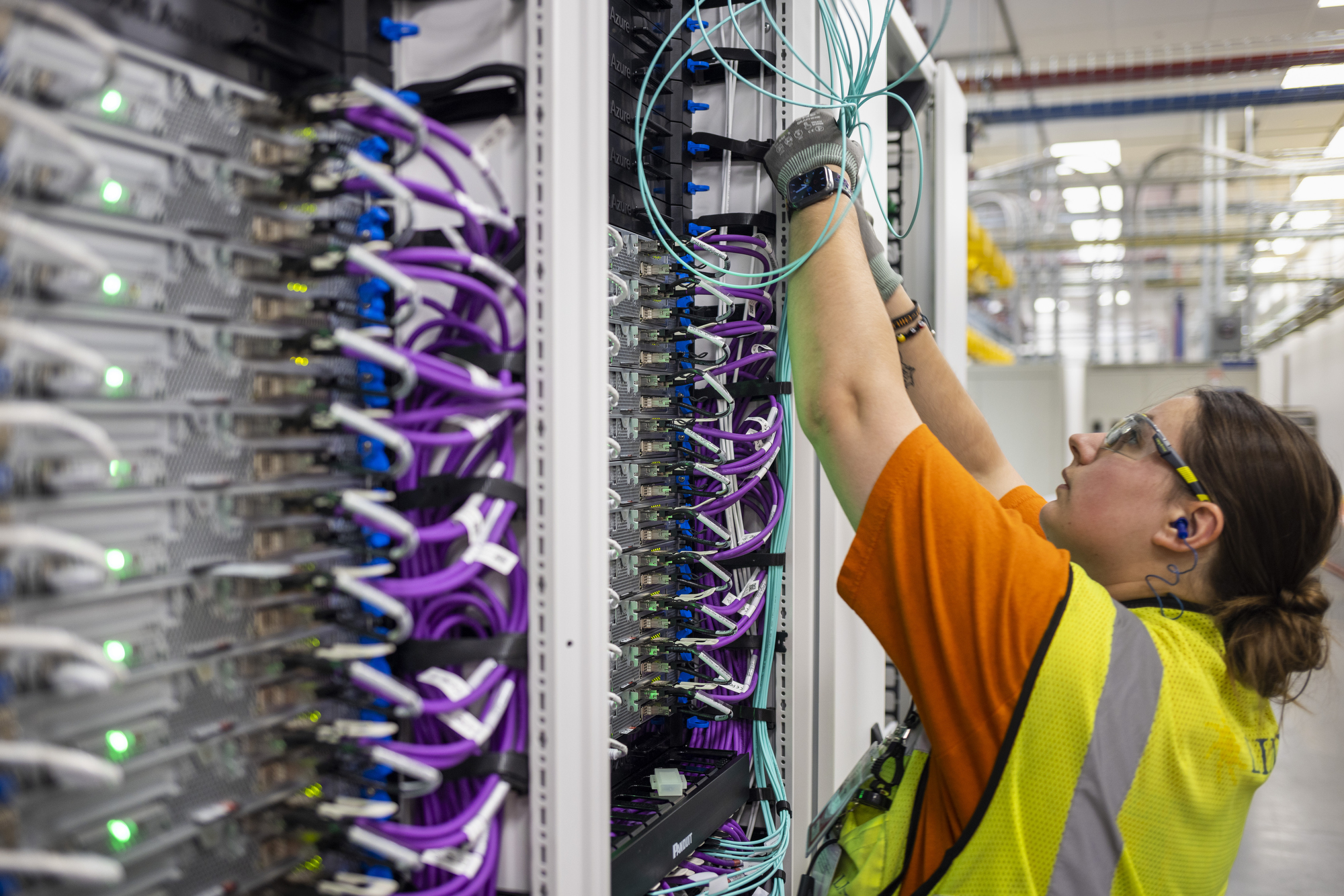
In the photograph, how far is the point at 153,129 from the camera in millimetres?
618

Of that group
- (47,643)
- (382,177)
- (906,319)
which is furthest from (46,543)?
(906,319)

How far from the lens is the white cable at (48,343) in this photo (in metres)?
0.49

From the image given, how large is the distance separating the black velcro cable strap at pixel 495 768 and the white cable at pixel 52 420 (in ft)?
1.37

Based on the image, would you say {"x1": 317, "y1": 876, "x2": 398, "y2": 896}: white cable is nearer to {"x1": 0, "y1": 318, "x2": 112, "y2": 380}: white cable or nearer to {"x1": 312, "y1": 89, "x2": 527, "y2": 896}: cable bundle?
{"x1": 312, "y1": 89, "x2": 527, "y2": 896}: cable bundle

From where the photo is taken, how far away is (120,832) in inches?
23.1

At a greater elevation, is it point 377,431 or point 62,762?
point 377,431

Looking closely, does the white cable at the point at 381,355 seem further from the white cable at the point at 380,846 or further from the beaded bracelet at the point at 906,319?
the beaded bracelet at the point at 906,319

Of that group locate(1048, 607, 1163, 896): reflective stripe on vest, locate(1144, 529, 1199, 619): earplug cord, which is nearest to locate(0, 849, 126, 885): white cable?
locate(1048, 607, 1163, 896): reflective stripe on vest

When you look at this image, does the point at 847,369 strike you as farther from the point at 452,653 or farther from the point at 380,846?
the point at 380,846

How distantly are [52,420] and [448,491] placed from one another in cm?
36

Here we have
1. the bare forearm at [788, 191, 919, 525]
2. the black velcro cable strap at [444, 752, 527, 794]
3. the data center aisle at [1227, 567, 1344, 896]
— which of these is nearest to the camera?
the black velcro cable strap at [444, 752, 527, 794]

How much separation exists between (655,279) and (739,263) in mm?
223

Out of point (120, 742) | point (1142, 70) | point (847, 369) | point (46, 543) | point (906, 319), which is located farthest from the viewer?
point (1142, 70)

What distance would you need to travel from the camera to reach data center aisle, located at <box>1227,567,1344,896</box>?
3.32 metres
